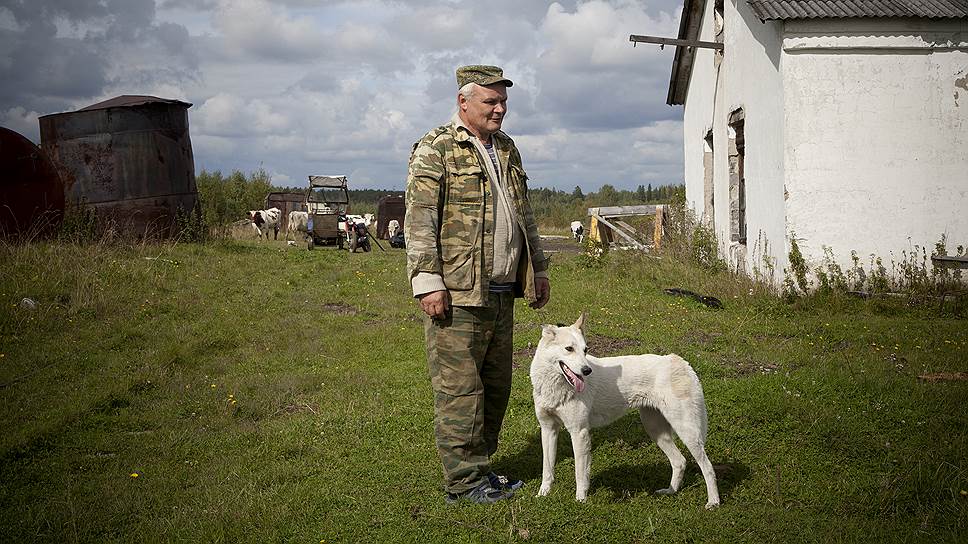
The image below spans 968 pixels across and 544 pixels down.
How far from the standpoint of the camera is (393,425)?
6.23 metres

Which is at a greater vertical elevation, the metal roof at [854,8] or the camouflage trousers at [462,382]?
the metal roof at [854,8]

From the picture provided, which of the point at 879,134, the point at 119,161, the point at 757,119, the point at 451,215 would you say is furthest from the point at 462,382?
the point at 119,161

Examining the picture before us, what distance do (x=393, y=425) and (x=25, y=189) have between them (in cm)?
1066

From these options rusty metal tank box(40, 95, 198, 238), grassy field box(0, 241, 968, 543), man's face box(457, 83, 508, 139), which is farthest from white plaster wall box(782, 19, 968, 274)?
rusty metal tank box(40, 95, 198, 238)

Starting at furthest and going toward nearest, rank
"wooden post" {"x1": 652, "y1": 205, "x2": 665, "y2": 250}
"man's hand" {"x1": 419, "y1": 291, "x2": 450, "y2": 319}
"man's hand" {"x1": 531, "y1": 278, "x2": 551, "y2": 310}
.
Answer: "wooden post" {"x1": 652, "y1": 205, "x2": 665, "y2": 250}
"man's hand" {"x1": 531, "y1": 278, "x2": 551, "y2": 310}
"man's hand" {"x1": 419, "y1": 291, "x2": 450, "y2": 319}

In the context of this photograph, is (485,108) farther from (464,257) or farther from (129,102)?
(129,102)

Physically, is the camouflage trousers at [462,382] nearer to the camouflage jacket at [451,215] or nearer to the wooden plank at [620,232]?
the camouflage jacket at [451,215]

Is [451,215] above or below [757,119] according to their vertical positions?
below

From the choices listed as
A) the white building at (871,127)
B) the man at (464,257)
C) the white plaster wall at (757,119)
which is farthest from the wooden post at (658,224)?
the man at (464,257)

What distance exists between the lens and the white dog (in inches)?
178

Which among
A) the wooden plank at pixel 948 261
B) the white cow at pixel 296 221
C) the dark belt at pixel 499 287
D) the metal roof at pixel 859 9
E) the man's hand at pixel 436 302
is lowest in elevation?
the wooden plank at pixel 948 261

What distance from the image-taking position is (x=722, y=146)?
1455 cm

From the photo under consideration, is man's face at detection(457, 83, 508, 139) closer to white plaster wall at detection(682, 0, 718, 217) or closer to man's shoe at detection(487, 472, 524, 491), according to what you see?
man's shoe at detection(487, 472, 524, 491)

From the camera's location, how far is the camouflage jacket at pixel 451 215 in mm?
4449
